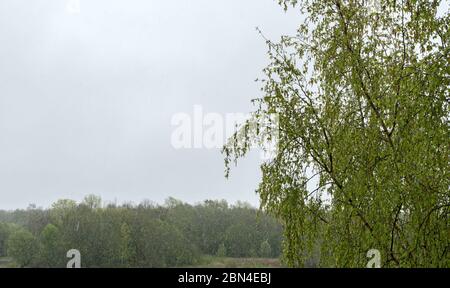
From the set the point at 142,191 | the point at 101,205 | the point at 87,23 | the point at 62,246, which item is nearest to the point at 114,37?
the point at 87,23

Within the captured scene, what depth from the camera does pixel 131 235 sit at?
42531 mm

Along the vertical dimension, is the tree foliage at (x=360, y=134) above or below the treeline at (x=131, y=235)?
below

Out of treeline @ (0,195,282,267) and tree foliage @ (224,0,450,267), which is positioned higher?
treeline @ (0,195,282,267)

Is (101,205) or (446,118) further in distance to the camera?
(101,205)

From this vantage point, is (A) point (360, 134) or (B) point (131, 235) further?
(B) point (131, 235)

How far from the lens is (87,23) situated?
107m

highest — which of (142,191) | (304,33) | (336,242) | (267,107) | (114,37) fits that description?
(114,37)

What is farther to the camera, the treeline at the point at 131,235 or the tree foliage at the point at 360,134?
the treeline at the point at 131,235

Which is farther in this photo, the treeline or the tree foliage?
the treeline

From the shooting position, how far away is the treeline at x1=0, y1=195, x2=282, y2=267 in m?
37.4

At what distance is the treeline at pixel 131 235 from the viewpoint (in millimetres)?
37438

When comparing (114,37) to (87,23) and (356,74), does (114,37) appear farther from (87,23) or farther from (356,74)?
(356,74)

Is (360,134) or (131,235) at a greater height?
(131,235)
